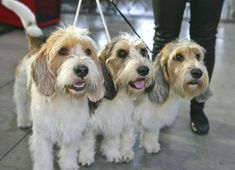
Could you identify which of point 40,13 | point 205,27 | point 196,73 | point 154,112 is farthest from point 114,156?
point 40,13

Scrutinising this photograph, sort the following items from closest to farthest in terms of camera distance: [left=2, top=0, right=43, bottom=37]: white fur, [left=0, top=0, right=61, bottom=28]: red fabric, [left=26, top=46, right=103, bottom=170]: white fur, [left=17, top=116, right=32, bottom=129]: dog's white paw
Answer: [left=26, top=46, right=103, bottom=170]: white fur < [left=2, top=0, right=43, bottom=37]: white fur < [left=17, top=116, right=32, bottom=129]: dog's white paw < [left=0, top=0, right=61, bottom=28]: red fabric

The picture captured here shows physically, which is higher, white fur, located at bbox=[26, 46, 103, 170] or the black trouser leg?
the black trouser leg

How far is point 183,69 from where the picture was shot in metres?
2.53

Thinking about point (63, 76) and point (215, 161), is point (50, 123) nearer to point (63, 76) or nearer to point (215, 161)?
point (63, 76)

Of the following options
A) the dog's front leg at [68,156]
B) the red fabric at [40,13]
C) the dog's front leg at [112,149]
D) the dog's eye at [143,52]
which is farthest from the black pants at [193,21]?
the red fabric at [40,13]

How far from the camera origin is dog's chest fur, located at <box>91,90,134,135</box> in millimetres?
2500

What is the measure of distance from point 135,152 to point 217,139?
0.78 metres

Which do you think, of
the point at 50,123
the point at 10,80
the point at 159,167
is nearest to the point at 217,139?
the point at 159,167

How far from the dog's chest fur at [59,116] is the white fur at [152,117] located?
52 centimetres

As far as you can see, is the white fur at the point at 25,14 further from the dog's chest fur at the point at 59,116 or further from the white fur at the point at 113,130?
the white fur at the point at 113,130

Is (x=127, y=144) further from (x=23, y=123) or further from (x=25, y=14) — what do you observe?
(x=25, y=14)

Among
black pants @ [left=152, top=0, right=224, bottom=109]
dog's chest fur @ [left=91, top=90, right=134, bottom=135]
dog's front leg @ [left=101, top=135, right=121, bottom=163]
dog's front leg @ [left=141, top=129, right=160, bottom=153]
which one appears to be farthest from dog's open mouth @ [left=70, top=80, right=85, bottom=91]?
black pants @ [left=152, top=0, right=224, bottom=109]

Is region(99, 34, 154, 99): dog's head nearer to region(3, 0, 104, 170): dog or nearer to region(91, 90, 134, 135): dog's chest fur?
region(91, 90, 134, 135): dog's chest fur

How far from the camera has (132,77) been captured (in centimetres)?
229
